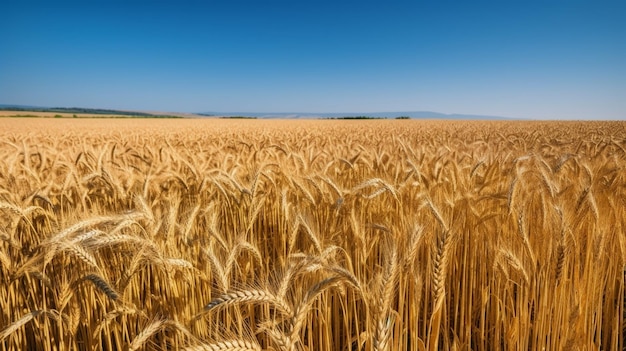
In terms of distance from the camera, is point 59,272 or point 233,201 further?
point 233,201

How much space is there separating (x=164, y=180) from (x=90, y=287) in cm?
185

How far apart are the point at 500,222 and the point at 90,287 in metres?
2.19

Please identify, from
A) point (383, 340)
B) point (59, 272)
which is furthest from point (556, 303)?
point (59, 272)

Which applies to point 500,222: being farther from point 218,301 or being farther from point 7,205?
point 7,205

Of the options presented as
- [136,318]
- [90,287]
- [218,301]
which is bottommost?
[136,318]

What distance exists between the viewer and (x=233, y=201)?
2.69m

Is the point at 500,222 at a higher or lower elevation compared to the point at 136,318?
higher

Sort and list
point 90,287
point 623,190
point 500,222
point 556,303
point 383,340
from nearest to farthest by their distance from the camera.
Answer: point 383,340 → point 556,303 → point 90,287 → point 500,222 → point 623,190

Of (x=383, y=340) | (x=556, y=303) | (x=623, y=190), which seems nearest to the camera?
(x=383, y=340)

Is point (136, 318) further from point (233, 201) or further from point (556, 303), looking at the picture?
point (556, 303)

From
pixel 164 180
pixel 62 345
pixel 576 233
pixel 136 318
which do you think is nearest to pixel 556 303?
pixel 576 233

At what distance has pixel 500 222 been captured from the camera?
6.71 feet

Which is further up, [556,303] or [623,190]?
[623,190]

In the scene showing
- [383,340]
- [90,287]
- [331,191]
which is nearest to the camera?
[383,340]
